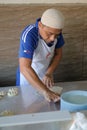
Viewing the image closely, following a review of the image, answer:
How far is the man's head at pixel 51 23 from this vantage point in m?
0.98

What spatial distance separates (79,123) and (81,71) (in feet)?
3.92

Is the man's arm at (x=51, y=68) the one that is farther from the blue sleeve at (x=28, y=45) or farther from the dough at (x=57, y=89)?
the blue sleeve at (x=28, y=45)

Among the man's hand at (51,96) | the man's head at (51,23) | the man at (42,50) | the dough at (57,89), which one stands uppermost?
the man's head at (51,23)

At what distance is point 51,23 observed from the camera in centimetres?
98

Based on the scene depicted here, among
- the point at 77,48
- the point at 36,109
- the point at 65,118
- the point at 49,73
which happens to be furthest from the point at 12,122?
the point at 77,48

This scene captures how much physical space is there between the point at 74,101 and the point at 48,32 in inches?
16.4

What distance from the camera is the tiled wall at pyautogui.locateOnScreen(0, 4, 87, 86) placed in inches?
61.7

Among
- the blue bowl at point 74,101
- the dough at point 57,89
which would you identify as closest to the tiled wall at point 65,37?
the dough at point 57,89

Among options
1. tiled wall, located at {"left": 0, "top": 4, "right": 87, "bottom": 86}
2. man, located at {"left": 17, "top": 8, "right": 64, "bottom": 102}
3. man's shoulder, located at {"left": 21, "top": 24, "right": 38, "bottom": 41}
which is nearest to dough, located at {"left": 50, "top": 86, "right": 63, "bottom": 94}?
man, located at {"left": 17, "top": 8, "right": 64, "bottom": 102}

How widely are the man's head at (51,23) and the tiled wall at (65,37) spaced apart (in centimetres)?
52

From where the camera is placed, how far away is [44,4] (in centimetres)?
158

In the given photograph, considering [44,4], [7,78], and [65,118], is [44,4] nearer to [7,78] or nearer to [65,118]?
[7,78]

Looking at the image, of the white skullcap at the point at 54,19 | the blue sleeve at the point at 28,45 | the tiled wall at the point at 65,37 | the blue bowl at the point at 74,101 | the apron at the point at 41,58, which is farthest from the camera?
the tiled wall at the point at 65,37

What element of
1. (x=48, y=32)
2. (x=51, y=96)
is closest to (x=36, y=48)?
(x=48, y=32)
